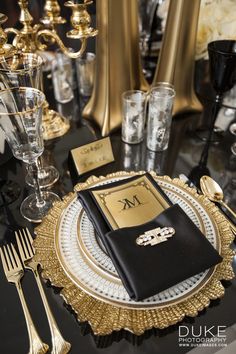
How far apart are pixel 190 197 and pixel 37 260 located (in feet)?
0.77

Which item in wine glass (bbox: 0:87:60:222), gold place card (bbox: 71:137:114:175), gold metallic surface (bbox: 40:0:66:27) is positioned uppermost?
gold metallic surface (bbox: 40:0:66:27)

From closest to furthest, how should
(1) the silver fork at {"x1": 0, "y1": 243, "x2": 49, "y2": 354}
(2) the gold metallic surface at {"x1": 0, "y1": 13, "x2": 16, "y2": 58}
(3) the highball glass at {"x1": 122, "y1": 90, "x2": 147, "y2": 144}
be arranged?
(1) the silver fork at {"x1": 0, "y1": 243, "x2": 49, "y2": 354}, (2) the gold metallic surface at {"x1": 0, "y1": 13, "x2": 16, "y2": 58}, (3) the highball glass at {"x1": 122, "y1": 90, "x2": 147, "y2": 144}

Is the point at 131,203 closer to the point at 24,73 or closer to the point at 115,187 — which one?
the point at 115,187

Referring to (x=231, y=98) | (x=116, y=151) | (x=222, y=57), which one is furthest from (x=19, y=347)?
(x=231, y=98)

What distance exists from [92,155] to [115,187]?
0.43 feet

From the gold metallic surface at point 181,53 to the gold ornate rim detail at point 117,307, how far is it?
387 mm

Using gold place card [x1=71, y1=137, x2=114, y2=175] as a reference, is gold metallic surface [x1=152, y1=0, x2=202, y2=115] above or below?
above

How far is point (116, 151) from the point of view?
0.62 metres

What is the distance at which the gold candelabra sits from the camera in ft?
1.58

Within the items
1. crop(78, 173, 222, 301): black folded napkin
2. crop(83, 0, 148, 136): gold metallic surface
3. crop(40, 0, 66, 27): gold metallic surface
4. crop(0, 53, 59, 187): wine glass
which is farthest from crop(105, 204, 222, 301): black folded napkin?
crop(40, 0, 66, 27): gold metallic surface

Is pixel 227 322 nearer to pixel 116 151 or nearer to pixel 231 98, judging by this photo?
pixel 116 151

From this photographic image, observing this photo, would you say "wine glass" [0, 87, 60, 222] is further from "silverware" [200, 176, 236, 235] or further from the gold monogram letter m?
"silverware" [200, 176, 236, 235]

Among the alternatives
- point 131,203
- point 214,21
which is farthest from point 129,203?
point 214,21

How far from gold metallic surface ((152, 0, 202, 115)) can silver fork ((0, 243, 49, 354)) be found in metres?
0.45
